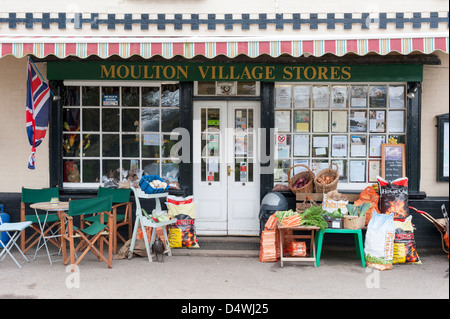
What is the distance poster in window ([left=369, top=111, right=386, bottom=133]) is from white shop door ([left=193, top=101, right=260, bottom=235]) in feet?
6.47

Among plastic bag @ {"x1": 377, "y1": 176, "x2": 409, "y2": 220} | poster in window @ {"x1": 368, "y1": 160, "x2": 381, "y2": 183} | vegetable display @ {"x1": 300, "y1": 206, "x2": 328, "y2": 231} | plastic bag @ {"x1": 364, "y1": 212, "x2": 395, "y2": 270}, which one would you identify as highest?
poster in window @ {"x1": 368, "y1": 160, "x2": 381, "y2": 183}

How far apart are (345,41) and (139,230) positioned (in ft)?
13.7

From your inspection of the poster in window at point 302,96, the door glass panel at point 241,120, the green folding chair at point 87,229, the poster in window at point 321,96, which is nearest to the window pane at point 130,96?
the door glass panel at point 241,120

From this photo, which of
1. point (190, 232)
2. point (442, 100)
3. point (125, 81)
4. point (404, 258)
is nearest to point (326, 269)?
point (404, 258)

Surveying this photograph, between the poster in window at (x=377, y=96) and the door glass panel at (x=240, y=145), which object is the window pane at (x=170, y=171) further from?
the poster in window at (x=377, y=96)

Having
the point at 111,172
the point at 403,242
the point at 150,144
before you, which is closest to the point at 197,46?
the point at 150,144

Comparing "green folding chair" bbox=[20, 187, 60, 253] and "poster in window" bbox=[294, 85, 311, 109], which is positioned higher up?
"poster in window" bbox=[294, 85, 311, 109]

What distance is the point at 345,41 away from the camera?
667 cm

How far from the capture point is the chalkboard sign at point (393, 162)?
828cm

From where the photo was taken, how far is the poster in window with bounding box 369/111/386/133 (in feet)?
27.8

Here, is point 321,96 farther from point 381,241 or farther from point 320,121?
point 381,241

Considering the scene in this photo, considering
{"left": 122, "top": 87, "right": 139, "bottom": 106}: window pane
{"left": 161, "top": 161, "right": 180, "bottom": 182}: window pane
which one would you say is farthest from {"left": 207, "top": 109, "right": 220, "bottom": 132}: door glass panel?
{"left": 122, "top": 87, "right": 139, "bottom": 106}: window pane

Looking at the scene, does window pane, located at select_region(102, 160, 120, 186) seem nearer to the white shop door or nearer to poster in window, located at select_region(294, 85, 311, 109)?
the white shop door

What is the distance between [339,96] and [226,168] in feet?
7.58
